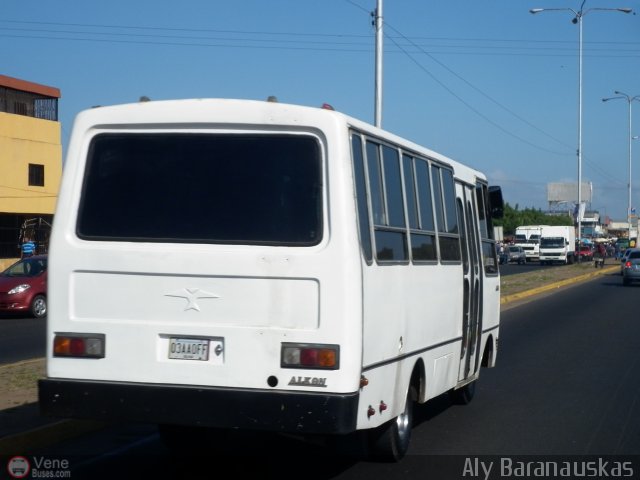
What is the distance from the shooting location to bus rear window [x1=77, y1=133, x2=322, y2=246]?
21.8 ft

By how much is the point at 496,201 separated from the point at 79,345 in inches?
269

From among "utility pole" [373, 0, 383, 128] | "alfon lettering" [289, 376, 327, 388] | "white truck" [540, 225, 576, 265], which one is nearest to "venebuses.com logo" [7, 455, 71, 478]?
"alfon lettering" [289, 376, 327, 388]

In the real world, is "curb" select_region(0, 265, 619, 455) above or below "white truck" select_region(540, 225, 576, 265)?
below

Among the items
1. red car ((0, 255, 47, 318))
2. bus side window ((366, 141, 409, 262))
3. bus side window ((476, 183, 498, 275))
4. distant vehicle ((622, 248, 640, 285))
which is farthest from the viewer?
distant vehicle ((622, 248, 640, 285))

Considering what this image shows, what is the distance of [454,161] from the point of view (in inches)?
400

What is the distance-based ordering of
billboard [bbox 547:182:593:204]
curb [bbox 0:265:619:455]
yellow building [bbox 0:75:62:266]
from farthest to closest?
billboard [bbox 547:182:593:204] < yellow building [bbox 0:75:62:266] < curb [bbox 0:265:619:455]

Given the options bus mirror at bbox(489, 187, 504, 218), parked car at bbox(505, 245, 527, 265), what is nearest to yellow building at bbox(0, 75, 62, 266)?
bus mirror at bbox(489, 187, 504, 218)

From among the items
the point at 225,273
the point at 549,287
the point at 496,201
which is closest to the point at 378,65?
the point at 496,201

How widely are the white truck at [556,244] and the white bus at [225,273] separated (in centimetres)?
6553

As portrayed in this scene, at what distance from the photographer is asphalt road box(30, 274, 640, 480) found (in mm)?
7914

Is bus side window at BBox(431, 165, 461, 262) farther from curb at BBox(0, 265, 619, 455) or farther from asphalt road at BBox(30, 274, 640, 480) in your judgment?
curb at BBox(0, 265, 619, 455)

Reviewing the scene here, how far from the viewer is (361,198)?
22.4 ft

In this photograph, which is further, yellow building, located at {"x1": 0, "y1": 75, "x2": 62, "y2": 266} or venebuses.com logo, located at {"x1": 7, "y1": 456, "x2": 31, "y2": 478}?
yellow building, located at {"x1": 0, "y1": 75, "x2": 62, "y2": 266}

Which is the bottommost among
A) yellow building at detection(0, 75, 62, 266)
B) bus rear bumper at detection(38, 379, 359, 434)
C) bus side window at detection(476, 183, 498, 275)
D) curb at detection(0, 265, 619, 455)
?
curb at detection(0, 265, 619, 455)
